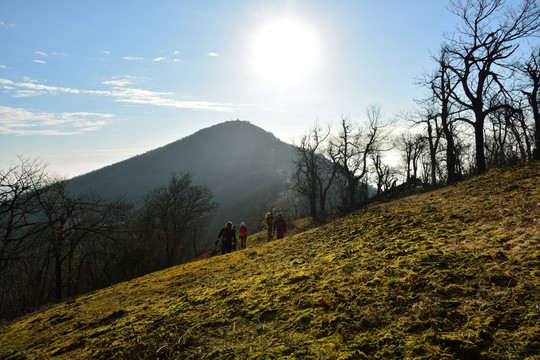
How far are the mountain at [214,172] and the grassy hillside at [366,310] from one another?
348 ft

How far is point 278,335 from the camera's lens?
3.05m

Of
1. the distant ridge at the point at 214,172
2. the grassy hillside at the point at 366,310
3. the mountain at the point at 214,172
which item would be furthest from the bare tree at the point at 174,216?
the mountain at the point at 214,172

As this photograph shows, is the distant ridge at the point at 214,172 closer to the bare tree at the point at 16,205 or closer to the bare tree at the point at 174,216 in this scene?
→ the bare tree at the point at 174,216

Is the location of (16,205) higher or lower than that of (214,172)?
lower

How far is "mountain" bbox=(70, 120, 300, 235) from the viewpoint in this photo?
13350 centimetres

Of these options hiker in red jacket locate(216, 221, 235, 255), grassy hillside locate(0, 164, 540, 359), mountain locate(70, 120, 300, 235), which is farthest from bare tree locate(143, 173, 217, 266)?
mountain locate(70, 120, 300, 235)

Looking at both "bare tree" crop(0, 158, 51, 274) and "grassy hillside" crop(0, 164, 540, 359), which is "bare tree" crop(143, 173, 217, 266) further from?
"grassy hillside" crop(0, 164, 540, 359)

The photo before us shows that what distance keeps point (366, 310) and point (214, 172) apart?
176 m

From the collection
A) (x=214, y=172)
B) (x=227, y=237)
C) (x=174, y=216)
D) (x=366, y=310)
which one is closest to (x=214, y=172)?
(x=214, y=172)

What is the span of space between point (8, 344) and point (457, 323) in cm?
797

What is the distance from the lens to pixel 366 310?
309 cm

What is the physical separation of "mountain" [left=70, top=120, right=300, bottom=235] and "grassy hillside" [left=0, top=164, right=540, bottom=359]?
348 ft

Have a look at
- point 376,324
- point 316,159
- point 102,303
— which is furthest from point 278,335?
point 316,159

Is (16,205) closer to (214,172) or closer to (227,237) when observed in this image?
(227,237)
